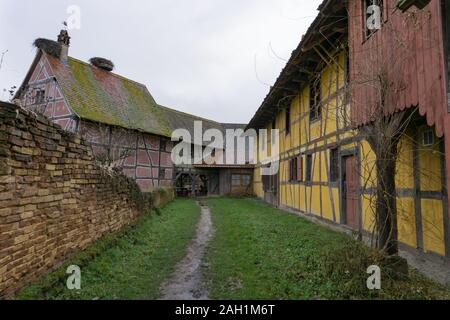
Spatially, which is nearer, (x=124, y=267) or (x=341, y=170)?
(x=124, y=267)

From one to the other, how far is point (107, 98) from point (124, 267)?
13.5 meters

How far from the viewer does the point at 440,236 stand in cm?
475

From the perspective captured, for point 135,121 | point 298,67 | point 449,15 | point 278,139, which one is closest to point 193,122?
point 135,121

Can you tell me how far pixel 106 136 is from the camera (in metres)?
14.4

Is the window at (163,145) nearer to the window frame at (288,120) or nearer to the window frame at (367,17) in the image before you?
the window frame at (288,120)

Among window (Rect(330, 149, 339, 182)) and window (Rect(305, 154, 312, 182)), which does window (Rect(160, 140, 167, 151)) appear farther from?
window (Rect(330, 149, 339, 182))

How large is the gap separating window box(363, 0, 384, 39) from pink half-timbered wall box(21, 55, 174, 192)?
30.6 ft

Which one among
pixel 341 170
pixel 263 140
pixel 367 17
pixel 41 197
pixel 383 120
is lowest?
pixel 41 197

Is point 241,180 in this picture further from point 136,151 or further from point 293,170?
point 293,170

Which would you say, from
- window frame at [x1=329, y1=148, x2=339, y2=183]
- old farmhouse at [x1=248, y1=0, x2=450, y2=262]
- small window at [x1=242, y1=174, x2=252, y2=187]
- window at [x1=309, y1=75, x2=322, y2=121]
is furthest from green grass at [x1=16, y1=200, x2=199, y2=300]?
small window at [x1=242, y1=174, x2=252, y2=187]

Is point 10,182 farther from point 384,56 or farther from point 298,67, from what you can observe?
point 298,67

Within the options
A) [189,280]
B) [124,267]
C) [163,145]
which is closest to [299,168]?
[189,280]
